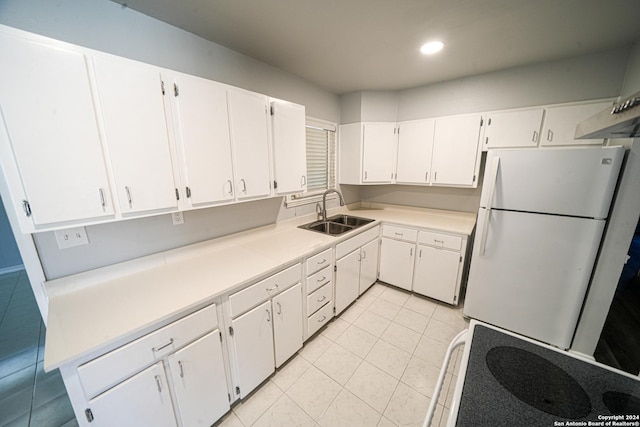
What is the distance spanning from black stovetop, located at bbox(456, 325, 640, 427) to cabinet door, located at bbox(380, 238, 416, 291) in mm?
1734

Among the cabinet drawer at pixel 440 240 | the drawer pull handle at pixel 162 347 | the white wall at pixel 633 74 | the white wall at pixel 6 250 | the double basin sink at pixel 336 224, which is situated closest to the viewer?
the drawer pull handle at pixel 162 347

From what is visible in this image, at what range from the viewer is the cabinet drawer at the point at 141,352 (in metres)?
0.88

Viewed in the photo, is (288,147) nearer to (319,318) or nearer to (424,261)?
(319,318)

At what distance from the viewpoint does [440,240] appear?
237cm

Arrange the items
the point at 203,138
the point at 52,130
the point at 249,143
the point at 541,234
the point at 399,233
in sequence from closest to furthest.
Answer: the point at 52,130, the point at 203,138, the point at 249,143, the point at 541,234, the point at 399,233

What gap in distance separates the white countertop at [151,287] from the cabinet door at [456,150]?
1.58 meters

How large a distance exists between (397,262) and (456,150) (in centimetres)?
147

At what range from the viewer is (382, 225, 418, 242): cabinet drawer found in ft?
8.34

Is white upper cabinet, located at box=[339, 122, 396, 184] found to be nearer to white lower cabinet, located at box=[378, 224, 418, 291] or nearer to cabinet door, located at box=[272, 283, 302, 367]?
white lower cabinet, located at box=[378, 224, 418, 291]

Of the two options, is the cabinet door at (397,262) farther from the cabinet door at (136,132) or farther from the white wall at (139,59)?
the cabinet door at (136,132)

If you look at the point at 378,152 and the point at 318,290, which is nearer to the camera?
the point at 318,290

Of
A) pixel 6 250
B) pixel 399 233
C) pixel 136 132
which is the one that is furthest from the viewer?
pixel 6 250

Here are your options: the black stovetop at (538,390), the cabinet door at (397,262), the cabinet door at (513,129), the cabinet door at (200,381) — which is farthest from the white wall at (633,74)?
the cabinet door at (200,381)

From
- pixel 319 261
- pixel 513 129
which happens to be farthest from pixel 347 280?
pixel 513 129
